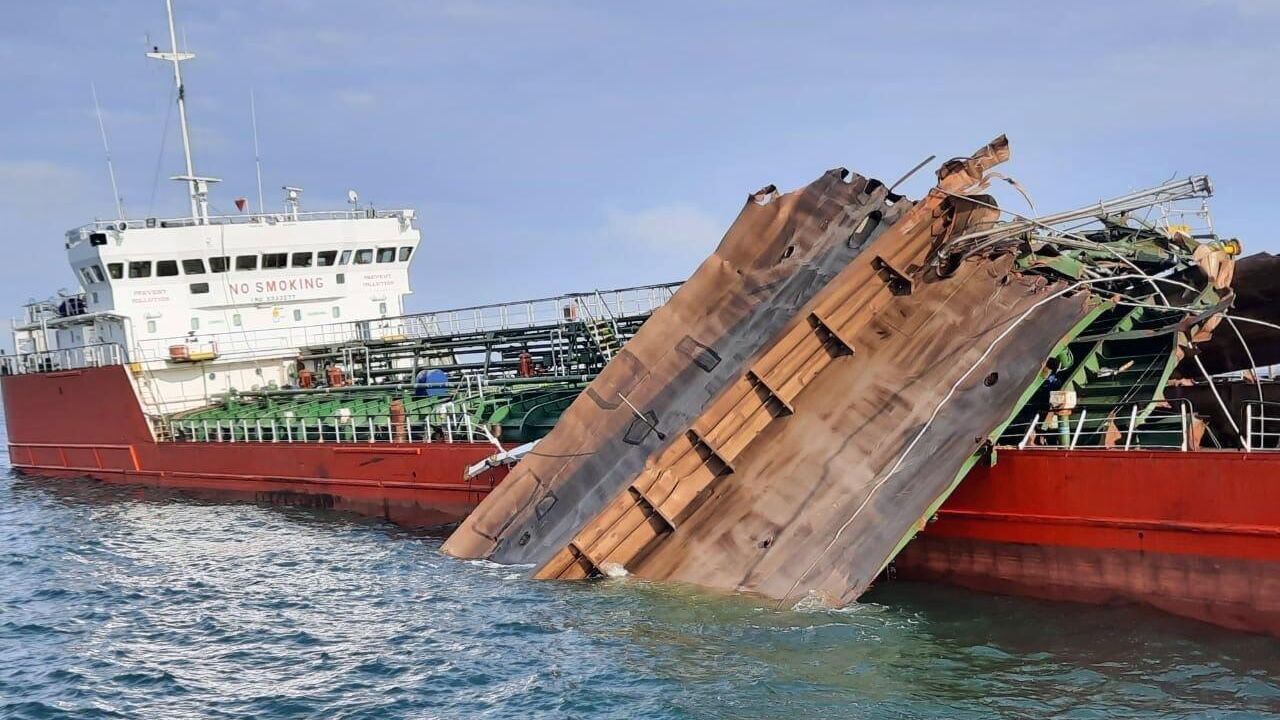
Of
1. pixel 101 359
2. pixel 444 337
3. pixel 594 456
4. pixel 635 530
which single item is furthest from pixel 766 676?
pixel 101 359

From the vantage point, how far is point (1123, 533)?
11.8 m

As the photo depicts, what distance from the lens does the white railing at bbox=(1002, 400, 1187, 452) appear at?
487 inches

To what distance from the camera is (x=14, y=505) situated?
2591 centimetres

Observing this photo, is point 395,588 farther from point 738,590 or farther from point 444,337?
point 444,337

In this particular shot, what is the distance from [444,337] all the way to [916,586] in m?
14.9

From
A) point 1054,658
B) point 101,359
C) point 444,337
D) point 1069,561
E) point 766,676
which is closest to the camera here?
point 766,676

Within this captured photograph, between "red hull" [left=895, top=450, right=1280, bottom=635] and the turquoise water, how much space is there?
0.29m

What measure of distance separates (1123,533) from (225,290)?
22948 millimetres

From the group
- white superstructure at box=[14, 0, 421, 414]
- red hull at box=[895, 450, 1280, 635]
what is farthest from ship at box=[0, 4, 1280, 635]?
white superstructure at box=[14, 0, 421, 414]

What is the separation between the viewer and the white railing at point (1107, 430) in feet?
40.6

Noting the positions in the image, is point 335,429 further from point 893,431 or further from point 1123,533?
point 1123,533

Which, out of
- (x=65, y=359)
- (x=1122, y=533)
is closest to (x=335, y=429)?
(x=65, y=359)

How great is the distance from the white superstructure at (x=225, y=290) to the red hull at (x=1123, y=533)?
18.6 meters

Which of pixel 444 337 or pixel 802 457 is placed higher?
pixel 444 337
